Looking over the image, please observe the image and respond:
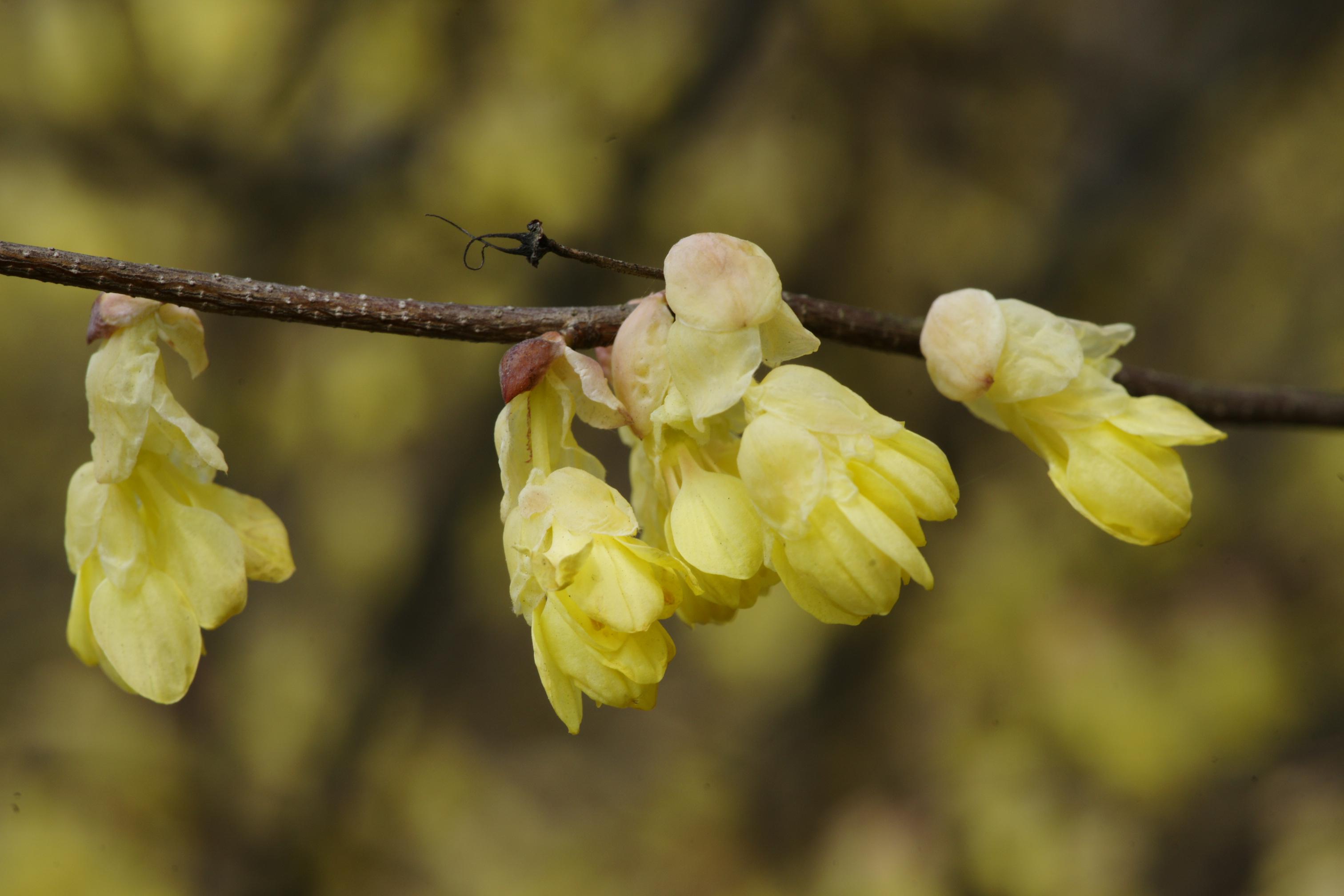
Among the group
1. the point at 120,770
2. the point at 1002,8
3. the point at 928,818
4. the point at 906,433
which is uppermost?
the point at 1002,8

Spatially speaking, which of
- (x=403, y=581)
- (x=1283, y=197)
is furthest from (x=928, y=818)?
(x=1283, y=197)

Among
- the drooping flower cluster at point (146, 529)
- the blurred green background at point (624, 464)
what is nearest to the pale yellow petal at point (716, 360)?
the drooping flower cluster at point (146, 529)

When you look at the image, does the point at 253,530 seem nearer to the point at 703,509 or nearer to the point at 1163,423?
the point at 703,509

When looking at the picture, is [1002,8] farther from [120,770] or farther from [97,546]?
[120,770]

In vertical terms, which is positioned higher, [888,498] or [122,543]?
[888,498]

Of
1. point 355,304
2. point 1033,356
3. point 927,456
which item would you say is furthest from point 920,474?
point 355,304

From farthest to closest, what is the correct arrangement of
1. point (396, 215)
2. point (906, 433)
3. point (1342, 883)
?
point (396, 215)
point (1342, 883)
point (906, 433)

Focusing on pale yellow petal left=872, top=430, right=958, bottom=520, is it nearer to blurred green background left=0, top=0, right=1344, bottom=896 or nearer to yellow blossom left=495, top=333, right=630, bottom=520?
yellow blossom left=495, top=333, right=630, bottom=520
